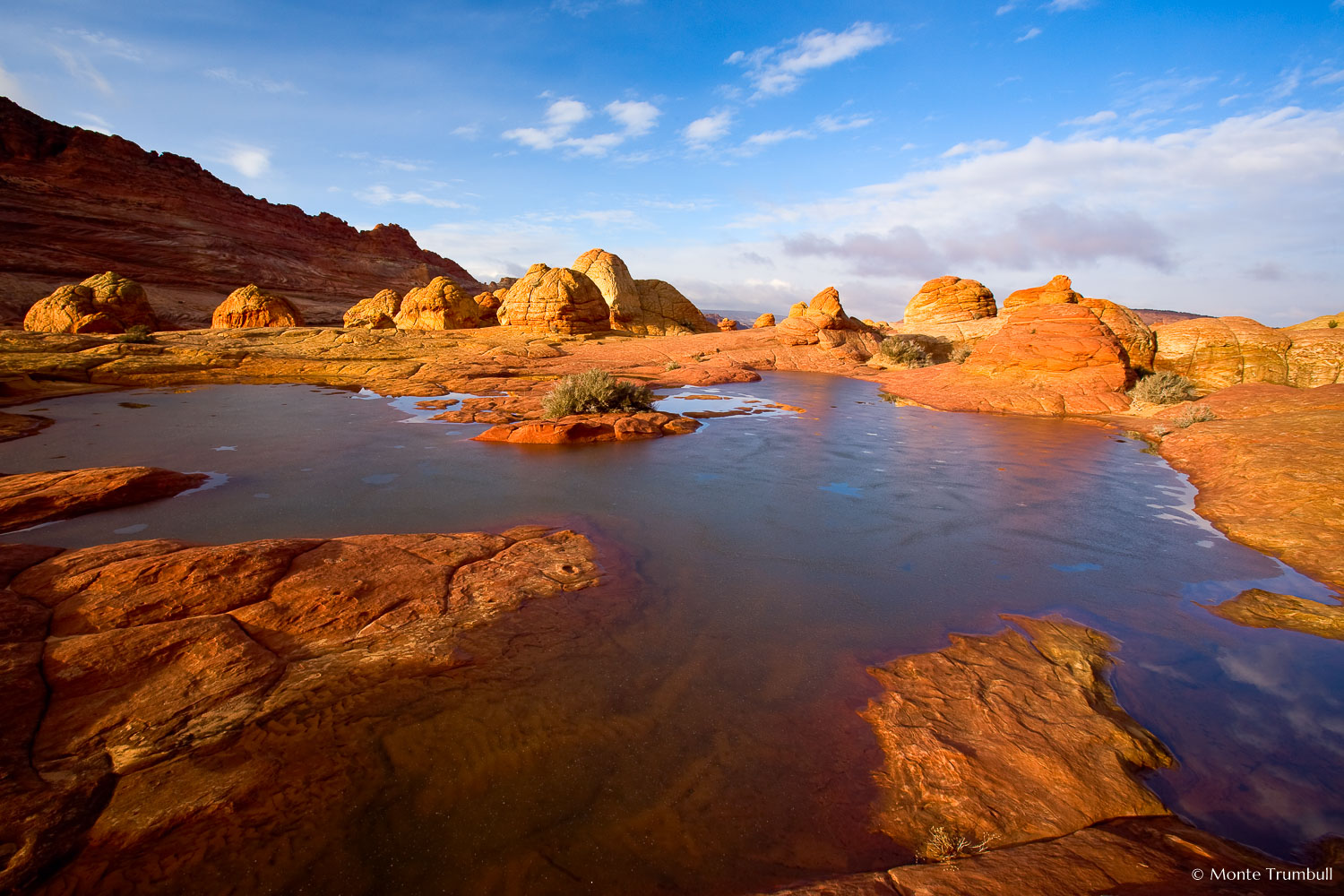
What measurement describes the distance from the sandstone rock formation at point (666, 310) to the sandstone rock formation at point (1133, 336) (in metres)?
23.4

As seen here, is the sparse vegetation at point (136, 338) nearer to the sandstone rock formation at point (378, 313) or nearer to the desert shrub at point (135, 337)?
the desert shrub at point (135, 337)

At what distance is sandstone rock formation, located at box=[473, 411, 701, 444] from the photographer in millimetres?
9930

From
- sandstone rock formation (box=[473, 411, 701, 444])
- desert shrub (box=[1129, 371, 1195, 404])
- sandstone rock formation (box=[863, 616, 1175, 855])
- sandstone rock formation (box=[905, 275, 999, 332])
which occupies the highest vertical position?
sandstone rock formation (box=[905, 275, 999, 332])

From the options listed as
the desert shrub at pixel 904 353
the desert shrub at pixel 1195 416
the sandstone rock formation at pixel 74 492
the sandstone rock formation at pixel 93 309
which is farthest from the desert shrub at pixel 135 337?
the desert shrub at pixel 1195 416

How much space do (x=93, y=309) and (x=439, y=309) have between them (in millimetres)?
14134

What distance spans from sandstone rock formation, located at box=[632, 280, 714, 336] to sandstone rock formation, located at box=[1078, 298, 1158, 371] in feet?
76.9

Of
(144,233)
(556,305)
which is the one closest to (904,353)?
(556,305)

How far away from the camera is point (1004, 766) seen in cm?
274

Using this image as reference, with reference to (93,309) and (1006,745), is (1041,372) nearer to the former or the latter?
(1006,745)

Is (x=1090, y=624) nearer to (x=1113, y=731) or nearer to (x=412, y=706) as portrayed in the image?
(x=1113, y=731)

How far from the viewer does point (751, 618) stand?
4203mm

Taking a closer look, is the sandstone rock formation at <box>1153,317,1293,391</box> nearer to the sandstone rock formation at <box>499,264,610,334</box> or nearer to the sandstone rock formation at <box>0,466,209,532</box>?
the sandstone rock formation at <box>499,264,610,334</box>

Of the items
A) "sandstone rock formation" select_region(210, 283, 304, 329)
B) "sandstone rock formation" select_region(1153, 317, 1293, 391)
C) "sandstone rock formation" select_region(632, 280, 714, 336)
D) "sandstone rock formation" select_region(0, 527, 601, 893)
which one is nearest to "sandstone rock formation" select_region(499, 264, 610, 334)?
"sandstone rock formation" select_region(632, 280, 714, 336)

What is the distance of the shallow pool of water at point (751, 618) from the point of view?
240 cm
